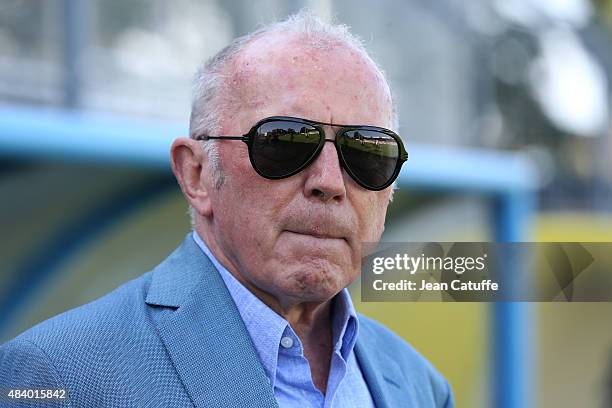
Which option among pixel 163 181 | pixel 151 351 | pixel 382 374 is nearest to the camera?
pixel 151 351

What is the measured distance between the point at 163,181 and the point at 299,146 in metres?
2.64

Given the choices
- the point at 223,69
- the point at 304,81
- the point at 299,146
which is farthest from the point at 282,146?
the point at 223,69

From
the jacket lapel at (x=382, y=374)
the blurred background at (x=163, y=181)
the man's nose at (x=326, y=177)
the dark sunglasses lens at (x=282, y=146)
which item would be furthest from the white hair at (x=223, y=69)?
the blurred background at (x=163, y=181)

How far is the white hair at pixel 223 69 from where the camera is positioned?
5.76ft

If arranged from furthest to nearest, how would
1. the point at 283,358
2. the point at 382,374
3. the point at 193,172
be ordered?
the point at 382,374 → the point at 193,172 → the point at 283,358

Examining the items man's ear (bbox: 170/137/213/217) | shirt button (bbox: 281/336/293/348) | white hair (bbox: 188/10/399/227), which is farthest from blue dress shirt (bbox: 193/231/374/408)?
white hair (bbox: 188/10/399/227)

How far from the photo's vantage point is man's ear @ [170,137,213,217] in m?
1.82

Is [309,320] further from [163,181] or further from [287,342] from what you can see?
[163,181]

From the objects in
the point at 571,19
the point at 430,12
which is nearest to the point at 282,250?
the point at 430,12

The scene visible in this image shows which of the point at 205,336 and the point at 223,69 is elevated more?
the point at 223,69

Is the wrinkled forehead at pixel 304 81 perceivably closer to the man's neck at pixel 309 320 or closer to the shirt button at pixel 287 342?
the man's neck at pixel 309 320

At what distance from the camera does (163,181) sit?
13.8ft

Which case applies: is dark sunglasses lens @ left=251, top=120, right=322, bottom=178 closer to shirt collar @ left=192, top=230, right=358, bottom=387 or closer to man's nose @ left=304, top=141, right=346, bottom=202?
man's nose @ left=304, top=141, right=346, bottom=202

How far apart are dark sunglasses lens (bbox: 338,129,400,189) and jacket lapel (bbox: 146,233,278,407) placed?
1.28 ft
